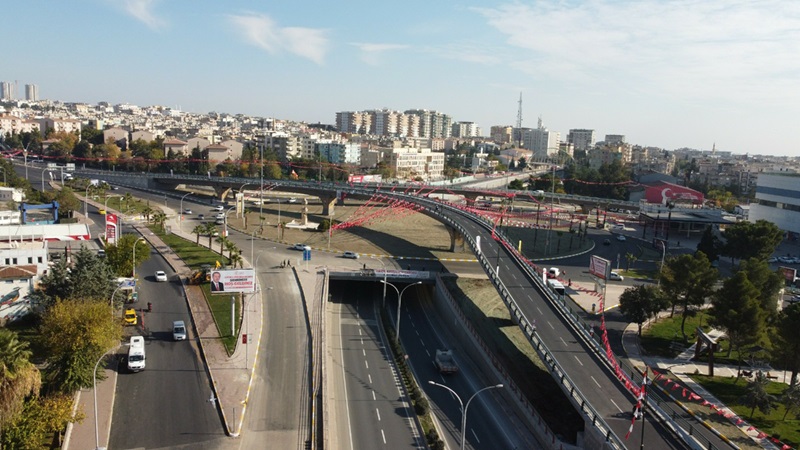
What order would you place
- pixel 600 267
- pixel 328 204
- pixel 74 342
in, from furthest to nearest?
pixel 328 204 → pixel 600 267 → pixel 74 342

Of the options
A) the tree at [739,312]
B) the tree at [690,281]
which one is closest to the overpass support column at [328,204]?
the tree at [690,281]

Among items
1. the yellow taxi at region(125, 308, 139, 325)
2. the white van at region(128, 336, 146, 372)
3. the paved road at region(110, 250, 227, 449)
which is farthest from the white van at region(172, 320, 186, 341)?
the yellow taxi at region(125, 308, 139, 325)

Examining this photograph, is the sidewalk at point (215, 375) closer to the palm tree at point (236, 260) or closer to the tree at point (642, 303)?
the palm tree at point (236, 260)

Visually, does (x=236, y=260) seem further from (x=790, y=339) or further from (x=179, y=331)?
(x=790, y=339)

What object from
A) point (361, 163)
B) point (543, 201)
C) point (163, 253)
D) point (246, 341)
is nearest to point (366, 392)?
point (246, 341)

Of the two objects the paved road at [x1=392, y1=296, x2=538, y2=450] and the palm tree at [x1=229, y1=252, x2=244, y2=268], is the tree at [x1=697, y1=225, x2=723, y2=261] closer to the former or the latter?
the paved road at [x1=392, y1=296, x2=538, y2=450]

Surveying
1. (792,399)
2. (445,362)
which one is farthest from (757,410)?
(445,362)
